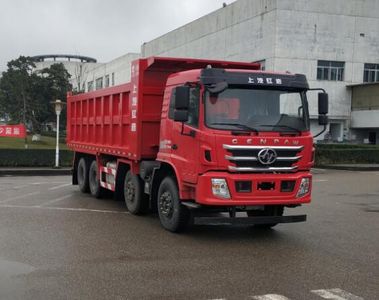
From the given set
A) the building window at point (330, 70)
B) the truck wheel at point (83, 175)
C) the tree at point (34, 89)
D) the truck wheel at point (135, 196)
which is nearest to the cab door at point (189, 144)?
the truck wheel at point (135, 196)

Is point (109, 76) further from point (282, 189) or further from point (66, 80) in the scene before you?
point (282, 189)

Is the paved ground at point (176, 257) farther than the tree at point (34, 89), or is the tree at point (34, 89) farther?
the tree at point (34, 89)

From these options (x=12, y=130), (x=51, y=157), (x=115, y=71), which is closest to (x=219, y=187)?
(x=51, y=157)

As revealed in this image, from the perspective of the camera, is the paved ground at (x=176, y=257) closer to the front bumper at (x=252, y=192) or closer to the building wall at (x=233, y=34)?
the front bumper at (x=252, y=192)

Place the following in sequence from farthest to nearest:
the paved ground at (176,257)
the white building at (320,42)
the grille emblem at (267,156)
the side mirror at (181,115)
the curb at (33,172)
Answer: the white building at (320,42), the curb at (33,172), the side mirror at (181,115), the grille emblem at (267,156), the paved ground at (176,257)

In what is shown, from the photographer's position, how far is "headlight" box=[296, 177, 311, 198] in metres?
8.41

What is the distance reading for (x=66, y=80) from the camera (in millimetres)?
64625

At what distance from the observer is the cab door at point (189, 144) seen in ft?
26.5

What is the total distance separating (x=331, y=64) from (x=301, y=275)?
45941mm

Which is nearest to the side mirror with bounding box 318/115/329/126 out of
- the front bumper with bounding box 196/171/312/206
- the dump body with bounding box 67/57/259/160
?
the front bumper with bounding box 196/171/312/206

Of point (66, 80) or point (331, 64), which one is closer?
point (331, 64)

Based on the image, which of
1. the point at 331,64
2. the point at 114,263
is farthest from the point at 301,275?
the point at 331,64

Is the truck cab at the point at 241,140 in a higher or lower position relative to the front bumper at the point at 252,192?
higher

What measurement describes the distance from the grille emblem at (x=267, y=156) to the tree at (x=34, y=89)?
55.7 metres
